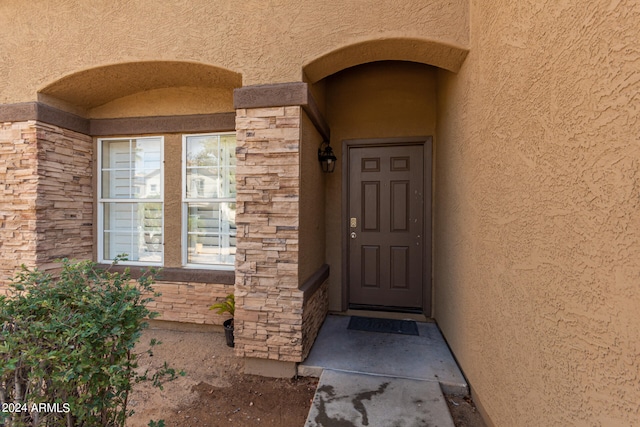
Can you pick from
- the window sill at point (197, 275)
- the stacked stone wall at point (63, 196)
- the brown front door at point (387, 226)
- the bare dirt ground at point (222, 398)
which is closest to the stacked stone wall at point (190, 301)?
the window sill at point (197, 275)

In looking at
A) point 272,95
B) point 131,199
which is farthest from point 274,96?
point 131,199

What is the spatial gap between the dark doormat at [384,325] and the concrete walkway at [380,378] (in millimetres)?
99

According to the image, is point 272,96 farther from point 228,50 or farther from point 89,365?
point 89,365

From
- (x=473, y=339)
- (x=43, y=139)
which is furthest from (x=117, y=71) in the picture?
(x=473, y=339)

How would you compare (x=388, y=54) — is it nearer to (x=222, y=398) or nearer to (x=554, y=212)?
(x=554, y=212)

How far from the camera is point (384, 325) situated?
11.4 ft

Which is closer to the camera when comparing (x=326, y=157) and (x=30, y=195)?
(x=30, y=195)

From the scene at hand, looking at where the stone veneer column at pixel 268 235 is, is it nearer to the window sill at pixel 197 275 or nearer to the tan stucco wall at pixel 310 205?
the tan stucco wall at pixel 310 205

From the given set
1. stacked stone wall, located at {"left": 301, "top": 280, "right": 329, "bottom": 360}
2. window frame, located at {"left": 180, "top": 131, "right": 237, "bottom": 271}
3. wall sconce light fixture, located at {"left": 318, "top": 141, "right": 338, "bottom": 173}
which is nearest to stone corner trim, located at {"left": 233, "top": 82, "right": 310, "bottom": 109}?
wall sconce light fixture, located at {"left": 318, "top": 141, "right": 338, "bottom": 173}

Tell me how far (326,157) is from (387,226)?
4.03ft

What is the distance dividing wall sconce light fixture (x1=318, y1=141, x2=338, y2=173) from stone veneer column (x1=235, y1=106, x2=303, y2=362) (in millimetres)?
928

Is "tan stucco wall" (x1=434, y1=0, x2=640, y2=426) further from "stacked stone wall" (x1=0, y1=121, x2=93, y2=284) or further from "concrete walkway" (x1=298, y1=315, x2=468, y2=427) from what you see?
"stacked stone wall" (x1=0, y1=121, x2=93, y2=284)

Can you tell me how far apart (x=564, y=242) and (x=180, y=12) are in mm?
3589

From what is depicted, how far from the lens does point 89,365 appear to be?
130 cm
